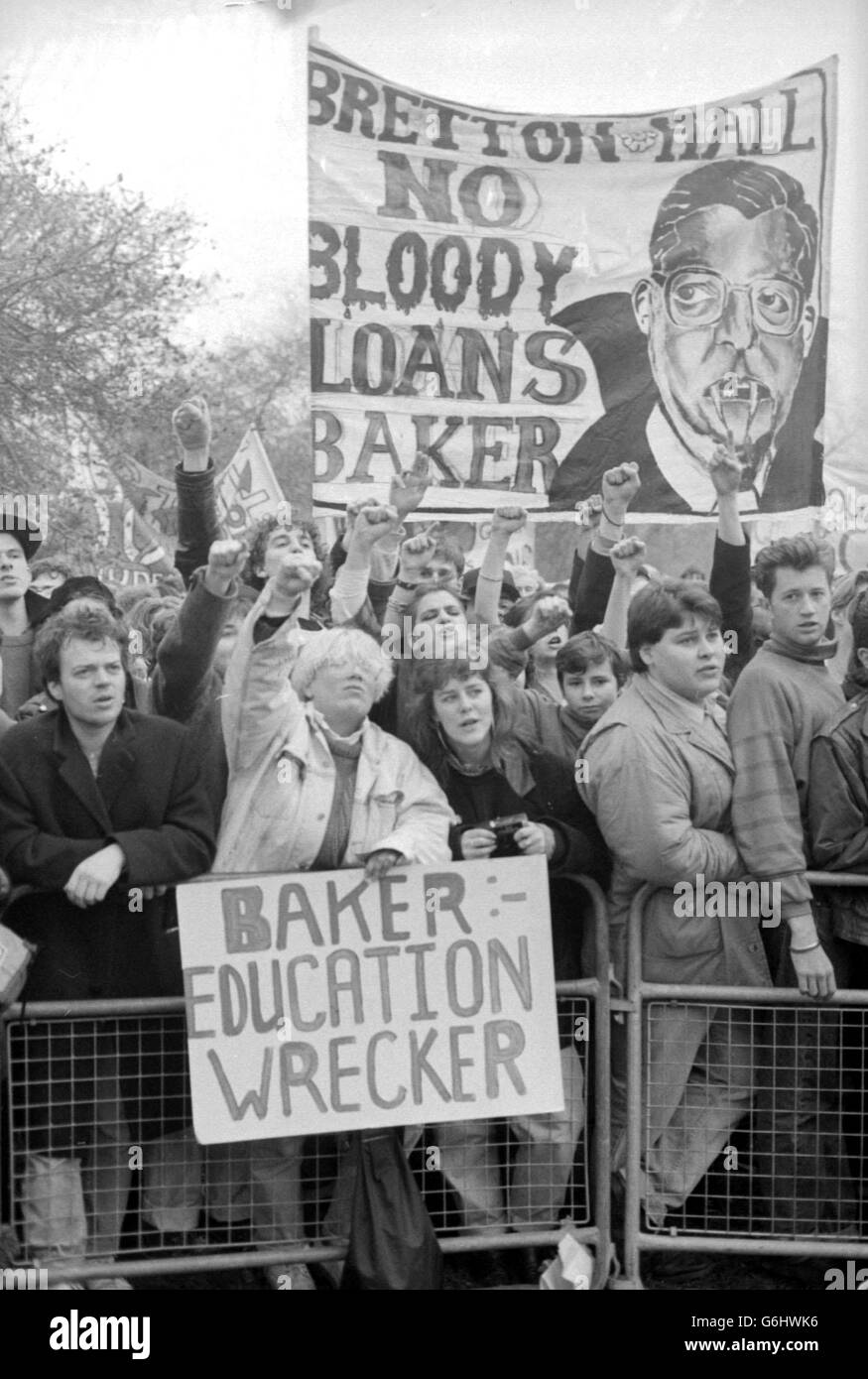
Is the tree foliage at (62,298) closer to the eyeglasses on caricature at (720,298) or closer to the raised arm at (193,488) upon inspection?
the raised arm at (193,488)

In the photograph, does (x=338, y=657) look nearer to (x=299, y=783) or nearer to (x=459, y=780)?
(x=299, y=783)

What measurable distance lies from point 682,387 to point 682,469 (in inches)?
10.3

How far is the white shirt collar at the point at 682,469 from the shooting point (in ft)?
17.1

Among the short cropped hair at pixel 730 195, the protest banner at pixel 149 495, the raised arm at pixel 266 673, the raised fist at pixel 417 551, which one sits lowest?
the raised arm at pixel 266 673

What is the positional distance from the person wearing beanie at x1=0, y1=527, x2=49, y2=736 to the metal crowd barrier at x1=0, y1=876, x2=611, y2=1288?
712mm

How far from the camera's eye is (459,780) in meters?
5.16

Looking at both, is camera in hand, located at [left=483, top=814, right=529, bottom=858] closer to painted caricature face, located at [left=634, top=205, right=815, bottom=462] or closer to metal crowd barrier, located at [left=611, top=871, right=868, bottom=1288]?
metal crowd barrier, located at [left=611, top=871, right=868, bottom=1288]

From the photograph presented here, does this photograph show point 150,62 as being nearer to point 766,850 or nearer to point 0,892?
point 0,892

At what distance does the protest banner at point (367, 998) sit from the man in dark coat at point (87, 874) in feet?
0.57

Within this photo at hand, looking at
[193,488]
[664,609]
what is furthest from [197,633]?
[664,609]

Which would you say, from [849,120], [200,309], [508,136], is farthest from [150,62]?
[849,120]

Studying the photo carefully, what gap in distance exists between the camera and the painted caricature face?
5.18 metres

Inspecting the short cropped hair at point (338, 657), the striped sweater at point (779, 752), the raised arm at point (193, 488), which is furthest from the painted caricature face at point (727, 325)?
the raised arm at point (193, 488)

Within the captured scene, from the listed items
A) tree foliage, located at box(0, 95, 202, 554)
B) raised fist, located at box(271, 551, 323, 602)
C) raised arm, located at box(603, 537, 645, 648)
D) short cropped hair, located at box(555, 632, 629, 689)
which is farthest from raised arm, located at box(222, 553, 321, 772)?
raised arm, located at box(603, 537, 645, 648)
